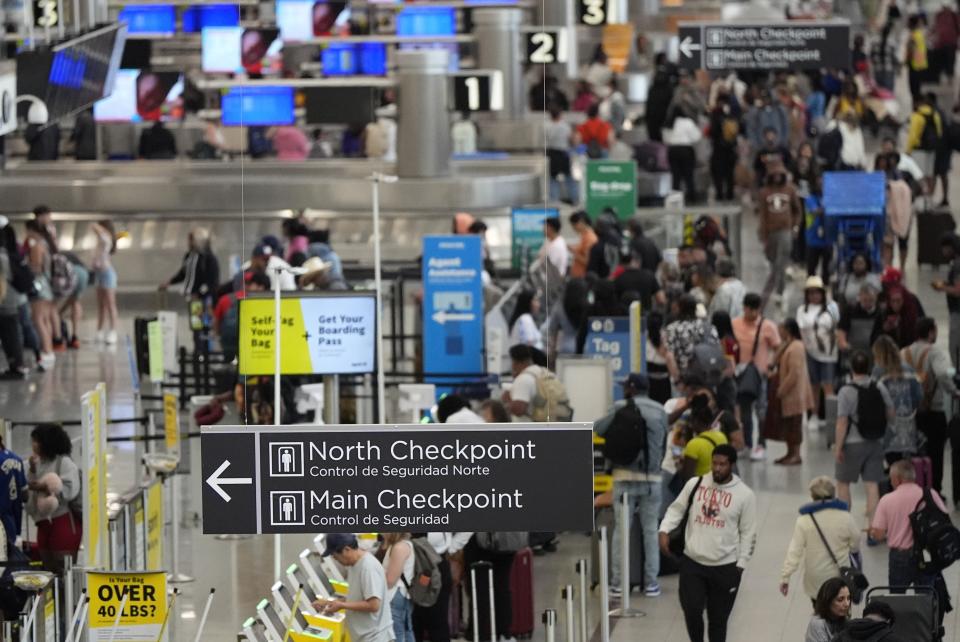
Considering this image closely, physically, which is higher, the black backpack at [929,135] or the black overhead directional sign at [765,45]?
the black overhead directional sign at [765,45]

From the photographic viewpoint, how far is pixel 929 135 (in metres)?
27.9

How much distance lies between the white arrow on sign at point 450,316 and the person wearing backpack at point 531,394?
3604 millimetres

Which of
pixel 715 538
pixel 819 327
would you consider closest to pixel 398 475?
pixel 715 538

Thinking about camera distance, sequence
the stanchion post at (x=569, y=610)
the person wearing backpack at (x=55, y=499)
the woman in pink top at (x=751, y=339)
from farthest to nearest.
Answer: the woman in pink top at (x=751, y=339), the person wearing backpack at (x=55, y=499), the stanchion post at (x=569, y=610)

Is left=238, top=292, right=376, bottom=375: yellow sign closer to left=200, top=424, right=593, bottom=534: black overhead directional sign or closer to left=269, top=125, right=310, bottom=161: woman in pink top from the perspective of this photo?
left=200, top=424, right=593, bottom=534: black overhead directional sign

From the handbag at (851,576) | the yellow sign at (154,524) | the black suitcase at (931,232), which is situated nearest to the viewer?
the handbag at (851,576)

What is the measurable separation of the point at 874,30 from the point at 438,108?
18.9m

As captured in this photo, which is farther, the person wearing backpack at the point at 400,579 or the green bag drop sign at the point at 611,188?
the green bag drop sign at the point at 611,188

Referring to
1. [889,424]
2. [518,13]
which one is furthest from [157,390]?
[518,13]

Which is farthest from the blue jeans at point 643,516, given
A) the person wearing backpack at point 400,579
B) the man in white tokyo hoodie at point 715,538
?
the person wearing backpack at point 400,579

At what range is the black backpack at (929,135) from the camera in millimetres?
27802

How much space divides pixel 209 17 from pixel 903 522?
22402mm

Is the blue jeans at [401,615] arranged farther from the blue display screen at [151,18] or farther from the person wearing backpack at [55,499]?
the blue display screen at [151,18]

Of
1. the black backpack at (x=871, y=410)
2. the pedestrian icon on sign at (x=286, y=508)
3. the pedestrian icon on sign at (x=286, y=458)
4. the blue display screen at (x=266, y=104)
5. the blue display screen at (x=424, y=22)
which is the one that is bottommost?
the black backpack at (x=871, y=410)
